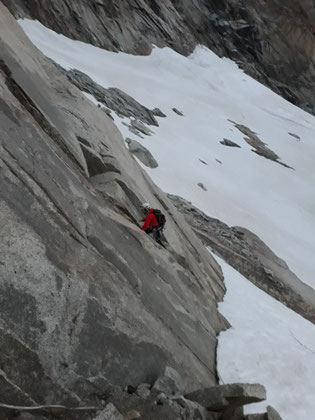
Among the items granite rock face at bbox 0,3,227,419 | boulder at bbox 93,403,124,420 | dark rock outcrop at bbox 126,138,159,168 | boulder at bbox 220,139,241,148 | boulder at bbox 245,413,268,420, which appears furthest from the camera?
boulder at bbox 220,139,241,148

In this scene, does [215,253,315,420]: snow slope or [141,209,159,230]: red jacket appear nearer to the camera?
[215,253,315,420]: snow slope

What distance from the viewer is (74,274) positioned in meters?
6.21

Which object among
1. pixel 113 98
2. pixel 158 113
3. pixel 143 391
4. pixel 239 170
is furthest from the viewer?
pixel 158 113

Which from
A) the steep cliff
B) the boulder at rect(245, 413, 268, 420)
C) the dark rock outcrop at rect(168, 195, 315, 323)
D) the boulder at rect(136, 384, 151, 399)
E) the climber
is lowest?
the dark rock outcrop at rect(168, 195, 315, 323)

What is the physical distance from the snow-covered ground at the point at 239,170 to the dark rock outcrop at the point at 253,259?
5.17 feet

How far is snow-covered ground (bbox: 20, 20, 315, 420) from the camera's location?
9523 millimetres

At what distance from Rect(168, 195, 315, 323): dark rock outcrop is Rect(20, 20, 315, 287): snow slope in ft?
5.06

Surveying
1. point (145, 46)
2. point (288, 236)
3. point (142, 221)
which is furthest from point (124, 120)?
point (145, 46)

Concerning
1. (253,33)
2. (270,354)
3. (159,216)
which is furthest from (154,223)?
(253,33)

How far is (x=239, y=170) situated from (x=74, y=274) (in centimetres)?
2782

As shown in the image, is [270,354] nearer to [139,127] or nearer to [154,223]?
[154,223]

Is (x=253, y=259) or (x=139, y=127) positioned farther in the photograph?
(x=139, y=127)

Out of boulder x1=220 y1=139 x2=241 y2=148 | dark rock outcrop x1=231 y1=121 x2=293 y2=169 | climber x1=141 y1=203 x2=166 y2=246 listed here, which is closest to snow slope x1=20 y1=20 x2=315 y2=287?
boulder x1=220 y1=139 x2=241 y2=148

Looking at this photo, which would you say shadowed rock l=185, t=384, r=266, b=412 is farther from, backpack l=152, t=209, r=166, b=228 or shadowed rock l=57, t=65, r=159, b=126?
shadowed rock l=57, t=65, r=159, b=126
